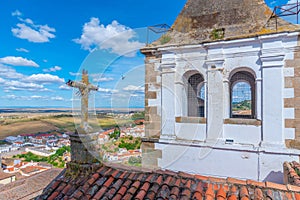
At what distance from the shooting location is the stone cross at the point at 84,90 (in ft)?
9.92

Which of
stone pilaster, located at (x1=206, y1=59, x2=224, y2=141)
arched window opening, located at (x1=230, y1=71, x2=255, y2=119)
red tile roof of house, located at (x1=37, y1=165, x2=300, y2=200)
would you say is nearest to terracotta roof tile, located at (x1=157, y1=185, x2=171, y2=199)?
red tile roof of house, located at (x1=37, y1=165, x2=300, y2=200)

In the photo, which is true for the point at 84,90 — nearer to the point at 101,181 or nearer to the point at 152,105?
the point at 101,181

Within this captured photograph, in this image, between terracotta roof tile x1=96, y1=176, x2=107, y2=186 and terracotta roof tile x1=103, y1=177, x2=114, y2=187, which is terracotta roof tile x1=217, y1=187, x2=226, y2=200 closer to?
terracotta roof tile x1=103, y1=177, x2=114, y2=187

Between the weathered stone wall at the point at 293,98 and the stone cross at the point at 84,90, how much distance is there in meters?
3.56

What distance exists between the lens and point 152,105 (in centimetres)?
501

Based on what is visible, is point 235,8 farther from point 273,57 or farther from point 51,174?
point 51,174

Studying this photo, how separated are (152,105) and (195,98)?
110 centimetres

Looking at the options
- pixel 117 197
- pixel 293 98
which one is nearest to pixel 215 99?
pixel 293 98

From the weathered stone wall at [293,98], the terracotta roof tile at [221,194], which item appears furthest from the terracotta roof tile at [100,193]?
the weathered stone wall at [293,98]

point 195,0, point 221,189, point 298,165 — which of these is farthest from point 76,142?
point 195,0

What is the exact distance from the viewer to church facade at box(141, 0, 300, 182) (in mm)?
3830

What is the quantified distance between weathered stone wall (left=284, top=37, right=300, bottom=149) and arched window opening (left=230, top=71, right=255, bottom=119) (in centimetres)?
86

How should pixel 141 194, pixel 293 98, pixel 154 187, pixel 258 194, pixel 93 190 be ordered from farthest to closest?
pixel 293 98 → pixel 93 190 → pixel 154 187 → pixel 141 194 → pixel 258 194

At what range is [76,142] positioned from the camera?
3586 millimetres
